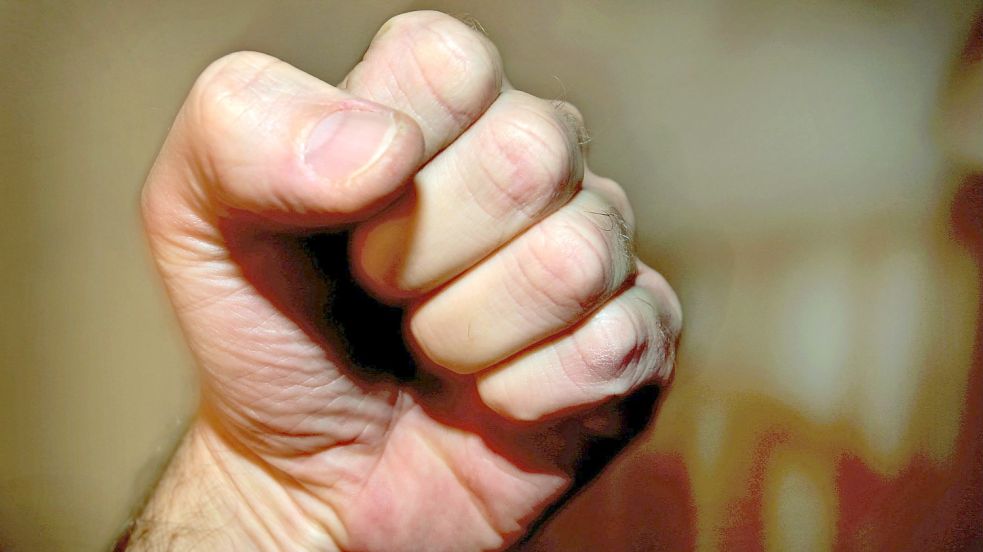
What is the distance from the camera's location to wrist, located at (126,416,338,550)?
60 cm

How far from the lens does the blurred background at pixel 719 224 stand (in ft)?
1.94

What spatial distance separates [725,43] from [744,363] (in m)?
0.34

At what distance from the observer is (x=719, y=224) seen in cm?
65

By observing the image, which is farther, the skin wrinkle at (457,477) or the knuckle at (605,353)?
the skin wrinkle at (457,477)

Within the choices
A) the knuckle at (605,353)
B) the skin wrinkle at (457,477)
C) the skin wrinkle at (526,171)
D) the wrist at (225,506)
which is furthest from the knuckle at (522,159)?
the wrist at (225,506)

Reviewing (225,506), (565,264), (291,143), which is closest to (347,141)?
(291,143)

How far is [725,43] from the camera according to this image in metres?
0.65

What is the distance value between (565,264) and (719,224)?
32 centimetres

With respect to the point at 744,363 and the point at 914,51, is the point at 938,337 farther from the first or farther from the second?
the point at 914,51

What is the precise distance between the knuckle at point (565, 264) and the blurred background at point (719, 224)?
0.88 feet

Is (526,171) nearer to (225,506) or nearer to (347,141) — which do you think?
(347,141)

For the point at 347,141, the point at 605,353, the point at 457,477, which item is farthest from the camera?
the point at 457,477

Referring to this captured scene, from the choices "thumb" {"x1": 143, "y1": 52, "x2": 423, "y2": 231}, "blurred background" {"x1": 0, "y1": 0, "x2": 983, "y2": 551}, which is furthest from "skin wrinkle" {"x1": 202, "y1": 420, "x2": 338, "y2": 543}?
"thumb" {"x1": 143, "y1": 52, "x2": 423, "y2": 231}

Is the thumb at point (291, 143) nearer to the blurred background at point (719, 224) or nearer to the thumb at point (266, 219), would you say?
the thumb at point (266, 219)
